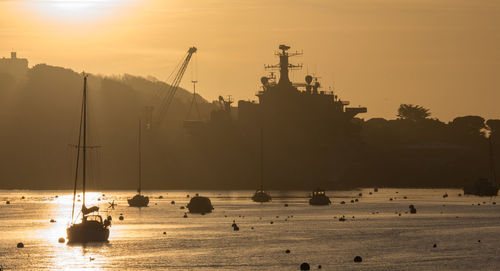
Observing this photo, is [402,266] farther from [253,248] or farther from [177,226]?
[177,226]

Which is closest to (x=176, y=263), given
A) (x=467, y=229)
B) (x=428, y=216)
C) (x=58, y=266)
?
(x=58, y=266)

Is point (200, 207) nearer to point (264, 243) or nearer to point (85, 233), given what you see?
point (264, 243)

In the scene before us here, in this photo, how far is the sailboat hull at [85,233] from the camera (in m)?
114

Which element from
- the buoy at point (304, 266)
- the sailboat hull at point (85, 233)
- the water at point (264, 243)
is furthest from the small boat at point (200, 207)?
the buoy at point (304, 266)

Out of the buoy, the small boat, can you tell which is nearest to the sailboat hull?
the buoy

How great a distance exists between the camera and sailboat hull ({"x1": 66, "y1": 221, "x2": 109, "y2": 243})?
114125 mm

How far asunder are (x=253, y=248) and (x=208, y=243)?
8.24 metres

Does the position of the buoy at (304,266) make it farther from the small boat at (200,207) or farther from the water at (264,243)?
the small boat at (200,207)

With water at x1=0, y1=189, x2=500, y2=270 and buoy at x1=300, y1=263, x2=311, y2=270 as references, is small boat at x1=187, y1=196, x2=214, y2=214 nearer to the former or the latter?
water at x1=0, y1=189, x2=500, y2=270

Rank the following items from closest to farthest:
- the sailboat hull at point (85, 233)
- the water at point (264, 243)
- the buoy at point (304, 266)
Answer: the buoy at point (304, 266), the water at point (264, 243), the sailboat hull at point (85, 233)

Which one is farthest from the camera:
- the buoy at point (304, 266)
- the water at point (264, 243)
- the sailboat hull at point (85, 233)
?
the sailboat hull at point (85, 233)

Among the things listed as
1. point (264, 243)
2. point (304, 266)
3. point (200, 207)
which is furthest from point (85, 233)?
point (200, 207)

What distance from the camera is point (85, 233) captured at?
114 m

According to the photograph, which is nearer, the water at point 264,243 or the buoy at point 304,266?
the buoy at point 304,266
